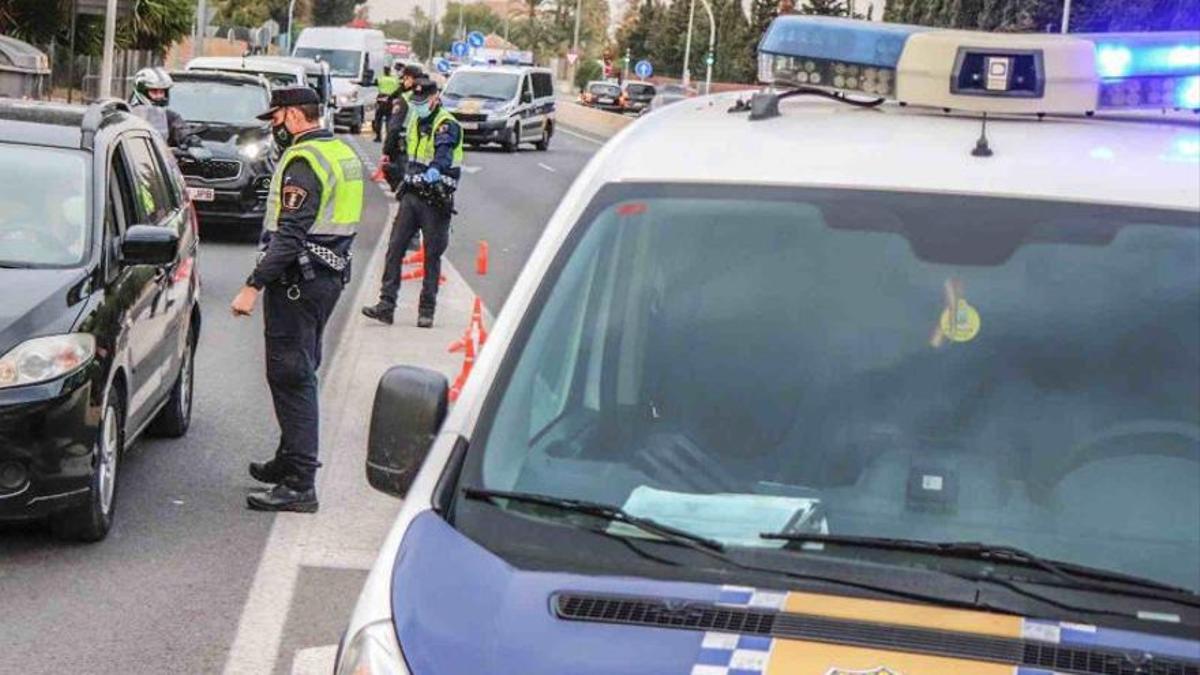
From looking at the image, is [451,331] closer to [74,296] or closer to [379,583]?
[74,296]

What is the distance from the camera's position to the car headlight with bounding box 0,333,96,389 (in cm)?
745

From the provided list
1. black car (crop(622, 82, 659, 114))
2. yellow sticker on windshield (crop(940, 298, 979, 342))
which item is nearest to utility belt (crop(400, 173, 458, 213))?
yellow sticker on windshield (crop(940, 298, 979, 342))

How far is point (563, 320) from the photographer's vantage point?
427 centimetres

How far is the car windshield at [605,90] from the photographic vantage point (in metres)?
81.6

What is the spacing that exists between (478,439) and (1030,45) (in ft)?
4.91

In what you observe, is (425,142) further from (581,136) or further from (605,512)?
(581,136)

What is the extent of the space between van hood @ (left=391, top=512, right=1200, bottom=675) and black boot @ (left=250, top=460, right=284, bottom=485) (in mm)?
5456

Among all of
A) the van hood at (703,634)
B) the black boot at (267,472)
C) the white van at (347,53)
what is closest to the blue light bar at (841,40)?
the van hood at (703,634)

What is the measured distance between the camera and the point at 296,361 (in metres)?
8.78

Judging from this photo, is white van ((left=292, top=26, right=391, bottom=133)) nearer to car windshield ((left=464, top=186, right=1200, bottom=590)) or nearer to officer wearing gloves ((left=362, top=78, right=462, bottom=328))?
officer wearing gloves ((left=362, top=78, right=462, bottom=328))

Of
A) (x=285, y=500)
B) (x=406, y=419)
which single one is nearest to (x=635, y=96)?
(x=285, y=500)

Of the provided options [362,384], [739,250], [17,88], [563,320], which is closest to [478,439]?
[563,320]

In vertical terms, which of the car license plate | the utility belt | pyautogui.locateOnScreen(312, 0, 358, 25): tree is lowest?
the car license plate

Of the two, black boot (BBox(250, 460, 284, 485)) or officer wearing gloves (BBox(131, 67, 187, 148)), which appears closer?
black boot (BBox(250, 460, 284, 485))
